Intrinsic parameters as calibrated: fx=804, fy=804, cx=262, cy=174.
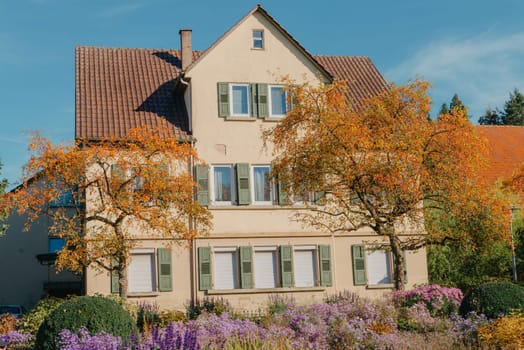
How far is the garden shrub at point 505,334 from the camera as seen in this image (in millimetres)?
15188

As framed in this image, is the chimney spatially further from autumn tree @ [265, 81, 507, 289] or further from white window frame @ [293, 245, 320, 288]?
autumn tree @ [265, 81, 507, 289]

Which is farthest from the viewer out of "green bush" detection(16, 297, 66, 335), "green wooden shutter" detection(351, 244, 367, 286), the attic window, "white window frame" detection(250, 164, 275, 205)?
the attic window

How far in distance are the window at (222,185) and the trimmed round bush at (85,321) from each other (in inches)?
556

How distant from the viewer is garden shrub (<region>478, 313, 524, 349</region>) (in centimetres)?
1519

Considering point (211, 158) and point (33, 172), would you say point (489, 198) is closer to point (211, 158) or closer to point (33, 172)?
point (211, 158)

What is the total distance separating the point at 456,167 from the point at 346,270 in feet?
29.9

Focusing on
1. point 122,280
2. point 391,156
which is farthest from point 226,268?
point 391,156

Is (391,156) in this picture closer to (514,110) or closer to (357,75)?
(357,75)

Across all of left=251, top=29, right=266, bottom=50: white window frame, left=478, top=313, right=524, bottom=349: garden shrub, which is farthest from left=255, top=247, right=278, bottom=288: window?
left=478, top=313, right=524, bottom=349: garden shrub

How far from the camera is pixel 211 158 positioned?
30.8 metres

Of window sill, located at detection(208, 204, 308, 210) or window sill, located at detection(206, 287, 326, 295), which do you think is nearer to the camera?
window sill, located at detection(206, 287, 326, 295)

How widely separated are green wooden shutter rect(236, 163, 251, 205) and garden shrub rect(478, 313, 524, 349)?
15.3 metres

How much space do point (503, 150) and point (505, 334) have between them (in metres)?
29.0

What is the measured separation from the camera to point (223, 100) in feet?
102
